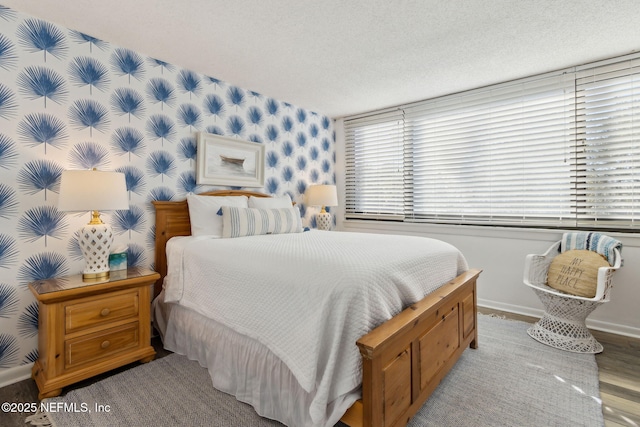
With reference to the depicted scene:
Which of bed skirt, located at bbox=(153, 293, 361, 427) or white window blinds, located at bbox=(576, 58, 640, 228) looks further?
white window blinds, located at bbox=(576, 58, 640, 228)

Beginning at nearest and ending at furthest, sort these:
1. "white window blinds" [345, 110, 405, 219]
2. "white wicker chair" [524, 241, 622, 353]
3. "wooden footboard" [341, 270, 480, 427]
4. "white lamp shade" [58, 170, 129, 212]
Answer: "wooden footboard" [341, 270, 480, 427] < "white lamp shade" [58, 170, 129, 212] < "white wicker chair" [524, 241, 622, 353] < "white window blinds" [345, 110, 405, 219]

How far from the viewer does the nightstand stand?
178 cm

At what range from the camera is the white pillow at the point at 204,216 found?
2.62 m

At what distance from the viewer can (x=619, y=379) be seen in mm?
1917

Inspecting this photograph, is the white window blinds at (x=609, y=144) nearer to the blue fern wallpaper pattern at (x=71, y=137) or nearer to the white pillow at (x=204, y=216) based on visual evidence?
the white pillow at (x=204, y=216)

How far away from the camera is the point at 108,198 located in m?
1.98

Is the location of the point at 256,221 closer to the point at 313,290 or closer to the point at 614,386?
the point at 313,290

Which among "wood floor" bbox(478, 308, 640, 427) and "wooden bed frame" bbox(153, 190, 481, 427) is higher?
"wooden bed frame" bbox(153, 190, 481, 427)

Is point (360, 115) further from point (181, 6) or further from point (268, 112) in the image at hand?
point (181, 6)

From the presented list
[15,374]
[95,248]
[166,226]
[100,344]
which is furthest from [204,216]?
[15,374]

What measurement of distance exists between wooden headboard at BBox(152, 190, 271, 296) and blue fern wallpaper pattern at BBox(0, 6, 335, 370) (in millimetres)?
70

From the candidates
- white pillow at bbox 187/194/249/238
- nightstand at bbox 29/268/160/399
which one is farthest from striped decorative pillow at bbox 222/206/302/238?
nightstand at bbox 29/268/160/399

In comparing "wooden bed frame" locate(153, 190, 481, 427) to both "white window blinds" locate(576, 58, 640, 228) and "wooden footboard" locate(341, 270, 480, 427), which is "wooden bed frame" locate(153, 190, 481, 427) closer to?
"wooden footboard" locate(341, 270, 480, 427)

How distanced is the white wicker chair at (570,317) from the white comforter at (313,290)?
772 mm
